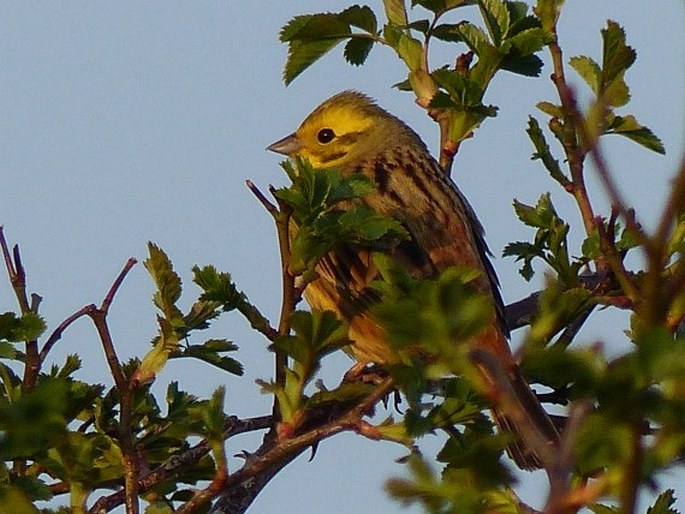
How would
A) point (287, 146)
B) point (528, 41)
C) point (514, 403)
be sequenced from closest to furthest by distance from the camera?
point (514, 403) → point (528, 41) → point (287, 146)

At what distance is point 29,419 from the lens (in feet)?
4.89

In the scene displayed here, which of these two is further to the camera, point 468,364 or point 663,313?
point 468,364

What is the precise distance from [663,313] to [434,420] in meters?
1.37

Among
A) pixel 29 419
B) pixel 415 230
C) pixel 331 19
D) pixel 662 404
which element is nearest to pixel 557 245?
pixel 331 19

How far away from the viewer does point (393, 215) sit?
461 centimetres

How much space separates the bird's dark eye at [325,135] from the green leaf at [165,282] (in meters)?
3.22

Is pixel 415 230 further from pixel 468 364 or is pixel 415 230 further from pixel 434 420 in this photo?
pixel 468 364

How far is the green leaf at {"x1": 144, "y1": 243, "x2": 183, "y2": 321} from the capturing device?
8.70ft

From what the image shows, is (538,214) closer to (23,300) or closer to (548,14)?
(548,14)

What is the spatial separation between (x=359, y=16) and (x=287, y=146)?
87.5 inches

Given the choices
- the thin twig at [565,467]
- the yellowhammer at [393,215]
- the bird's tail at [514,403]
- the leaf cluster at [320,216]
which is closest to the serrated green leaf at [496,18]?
the yellowhammer at [393,215]

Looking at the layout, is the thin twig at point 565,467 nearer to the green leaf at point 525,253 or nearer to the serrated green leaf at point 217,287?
the serrated green leaf at point 217,287

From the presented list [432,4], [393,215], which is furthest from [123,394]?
[393,215]

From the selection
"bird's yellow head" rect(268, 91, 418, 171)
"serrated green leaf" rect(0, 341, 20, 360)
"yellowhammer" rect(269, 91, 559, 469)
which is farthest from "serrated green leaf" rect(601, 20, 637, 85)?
"bird's yellow head" rect(268, 91, 418, 171)
